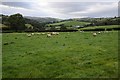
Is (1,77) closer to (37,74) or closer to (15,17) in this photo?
(37,74)

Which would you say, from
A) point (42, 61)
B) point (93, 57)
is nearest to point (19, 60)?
point (42, 61)

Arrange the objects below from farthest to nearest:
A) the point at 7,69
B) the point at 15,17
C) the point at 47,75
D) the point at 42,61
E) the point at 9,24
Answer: the point at 15,17
the point at 9,24
the point at 42,61
the point at 7,69
the point at 47,75

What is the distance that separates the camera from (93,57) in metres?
15.7

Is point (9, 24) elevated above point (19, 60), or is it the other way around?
point (9, 24)

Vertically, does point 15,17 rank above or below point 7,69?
above

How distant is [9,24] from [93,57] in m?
56.7

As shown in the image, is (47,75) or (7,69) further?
(7,69)

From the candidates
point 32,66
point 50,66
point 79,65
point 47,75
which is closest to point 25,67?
point 32,66

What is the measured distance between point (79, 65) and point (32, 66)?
9.49 ft

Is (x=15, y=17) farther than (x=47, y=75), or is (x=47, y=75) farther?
(x=15, y=17)

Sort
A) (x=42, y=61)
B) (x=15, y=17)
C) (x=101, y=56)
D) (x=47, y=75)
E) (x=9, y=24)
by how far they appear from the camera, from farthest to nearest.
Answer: (x=15, y=17), (x=9, y=24), (x=101, y=56), (x=42, y=61), (x=47, y=75)

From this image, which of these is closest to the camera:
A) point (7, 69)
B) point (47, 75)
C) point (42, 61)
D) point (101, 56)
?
point (47, 75)

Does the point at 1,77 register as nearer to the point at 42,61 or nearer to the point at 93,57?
the point at 42,61

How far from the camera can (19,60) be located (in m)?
15.4
